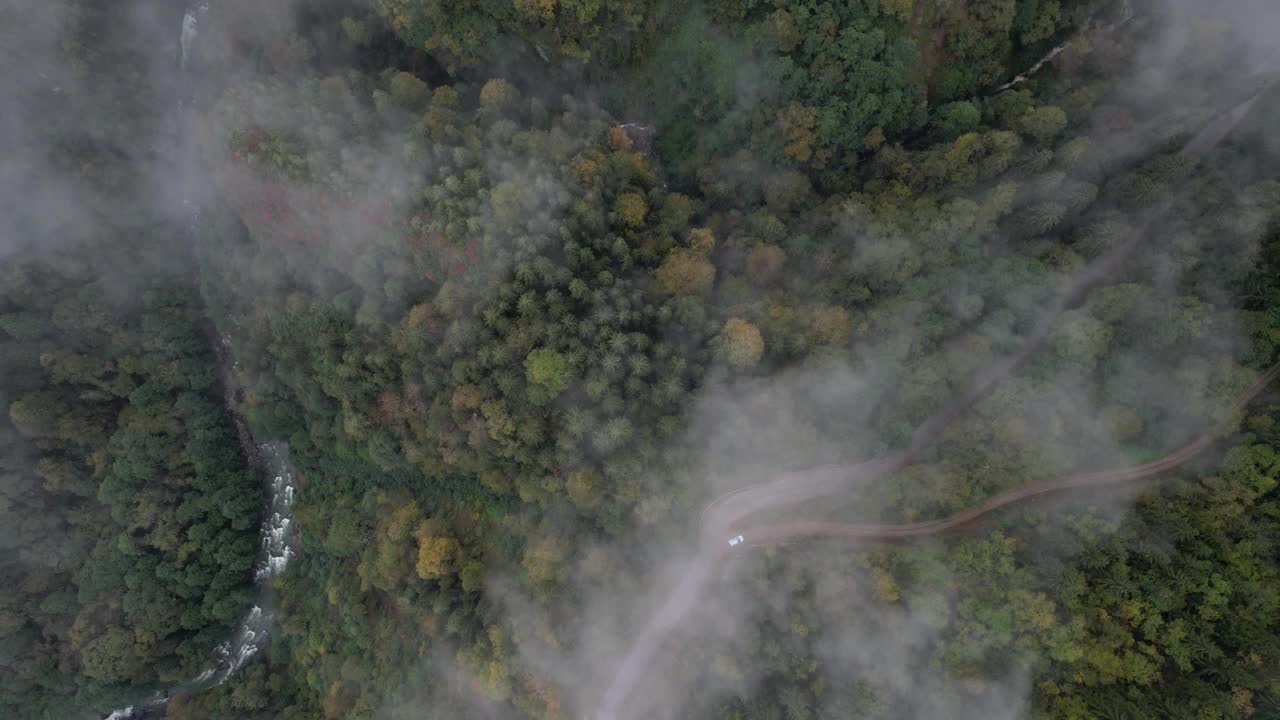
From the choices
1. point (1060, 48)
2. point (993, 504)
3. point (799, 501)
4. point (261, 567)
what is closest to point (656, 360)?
point (799, 501)

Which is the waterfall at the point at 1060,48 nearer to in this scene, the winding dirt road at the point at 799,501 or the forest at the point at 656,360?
the forest at the point at 656,360

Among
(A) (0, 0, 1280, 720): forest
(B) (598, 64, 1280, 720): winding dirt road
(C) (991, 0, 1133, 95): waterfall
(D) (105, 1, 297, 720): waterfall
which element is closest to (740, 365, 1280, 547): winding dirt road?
(B) (598, 64, 1280, 720): winding dirt road

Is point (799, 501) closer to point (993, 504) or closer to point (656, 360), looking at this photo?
point (993, 504)

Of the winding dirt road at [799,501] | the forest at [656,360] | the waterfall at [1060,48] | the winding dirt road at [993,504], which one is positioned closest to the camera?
the forest at [656,360]

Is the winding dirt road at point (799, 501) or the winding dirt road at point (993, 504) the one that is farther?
the winding dirt road at point (799, 501)

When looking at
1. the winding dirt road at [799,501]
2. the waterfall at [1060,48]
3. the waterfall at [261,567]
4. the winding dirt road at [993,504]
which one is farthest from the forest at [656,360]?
the waterfall at [261,567]

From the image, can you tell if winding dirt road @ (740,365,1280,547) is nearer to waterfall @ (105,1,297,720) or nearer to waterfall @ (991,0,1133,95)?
waterfall @ (991,0,1133,95)
